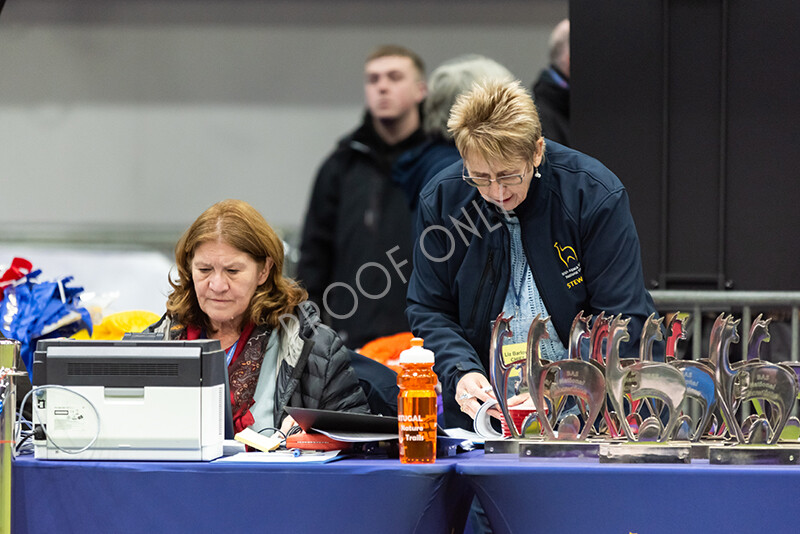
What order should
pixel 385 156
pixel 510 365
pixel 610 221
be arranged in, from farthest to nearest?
pixel 385 156 → pixel 610 221 → pixel 510 365

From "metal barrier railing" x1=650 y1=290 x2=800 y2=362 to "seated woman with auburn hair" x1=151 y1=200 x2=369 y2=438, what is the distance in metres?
1.50

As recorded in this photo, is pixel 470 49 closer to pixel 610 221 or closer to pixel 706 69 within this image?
pixel 706 69

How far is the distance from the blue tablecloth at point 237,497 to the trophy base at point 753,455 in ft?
1.63

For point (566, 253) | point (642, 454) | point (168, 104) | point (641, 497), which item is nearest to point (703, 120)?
point (566, 253)

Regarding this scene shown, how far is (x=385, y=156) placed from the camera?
16.4ft

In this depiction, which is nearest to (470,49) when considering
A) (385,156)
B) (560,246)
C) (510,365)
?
(385,156)

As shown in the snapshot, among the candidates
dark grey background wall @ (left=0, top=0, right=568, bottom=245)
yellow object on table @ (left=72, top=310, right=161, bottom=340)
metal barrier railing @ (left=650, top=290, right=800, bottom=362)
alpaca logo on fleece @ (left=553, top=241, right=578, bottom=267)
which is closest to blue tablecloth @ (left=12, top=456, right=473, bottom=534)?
alpaca logo on fleece @ (left=553, top=241, right=578, bottom=267)

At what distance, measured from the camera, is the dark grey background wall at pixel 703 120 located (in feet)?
12.3

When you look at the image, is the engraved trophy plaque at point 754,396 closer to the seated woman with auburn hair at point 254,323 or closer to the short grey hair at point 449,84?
the seated woman with auburn hair at point 254,323

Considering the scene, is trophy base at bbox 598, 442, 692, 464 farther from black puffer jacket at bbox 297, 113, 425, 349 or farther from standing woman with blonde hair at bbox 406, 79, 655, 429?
black puffer jacket at bbox 297, 113, 425, 349

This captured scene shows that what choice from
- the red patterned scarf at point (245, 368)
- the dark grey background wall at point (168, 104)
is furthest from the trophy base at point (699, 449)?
the dark grey background wall at point (168, 104)

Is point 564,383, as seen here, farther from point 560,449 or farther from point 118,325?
point 118,325

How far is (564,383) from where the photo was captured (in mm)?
2213

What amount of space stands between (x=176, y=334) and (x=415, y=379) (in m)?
0.84
